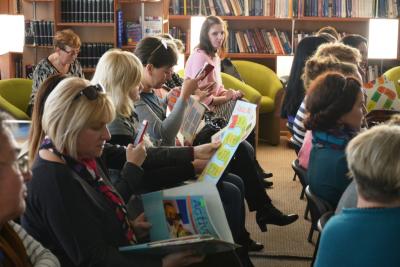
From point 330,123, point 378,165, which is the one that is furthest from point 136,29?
point 378,165

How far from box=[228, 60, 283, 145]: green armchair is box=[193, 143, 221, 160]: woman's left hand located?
13.2 feet

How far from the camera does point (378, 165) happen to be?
1.87 m

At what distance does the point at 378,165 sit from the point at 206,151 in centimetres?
121

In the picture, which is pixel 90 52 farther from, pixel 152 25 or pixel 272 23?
pixel 272 23

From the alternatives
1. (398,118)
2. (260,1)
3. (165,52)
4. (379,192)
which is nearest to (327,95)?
(398,118)

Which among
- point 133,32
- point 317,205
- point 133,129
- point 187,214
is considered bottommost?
point 317,205

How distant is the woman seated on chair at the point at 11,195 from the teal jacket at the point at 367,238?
89cm

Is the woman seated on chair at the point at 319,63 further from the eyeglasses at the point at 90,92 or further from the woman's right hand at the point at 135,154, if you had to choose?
the eyeglasses at the point at 90,92

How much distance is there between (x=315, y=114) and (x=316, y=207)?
17.1 inches

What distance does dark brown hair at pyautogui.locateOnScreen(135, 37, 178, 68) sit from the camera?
3.40 meters

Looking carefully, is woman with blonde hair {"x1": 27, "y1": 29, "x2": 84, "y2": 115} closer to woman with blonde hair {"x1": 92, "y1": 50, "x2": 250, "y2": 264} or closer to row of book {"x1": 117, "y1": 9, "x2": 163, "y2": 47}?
row of book {"x1": 117, "y1": 9, "x2": 163, "y2": 47}

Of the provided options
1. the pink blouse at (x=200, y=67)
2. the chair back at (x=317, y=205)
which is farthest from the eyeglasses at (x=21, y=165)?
the pink blouse at (x=200, y=67)

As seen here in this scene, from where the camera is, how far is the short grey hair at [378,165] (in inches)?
73.4

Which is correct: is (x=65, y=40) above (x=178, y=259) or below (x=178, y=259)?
above
